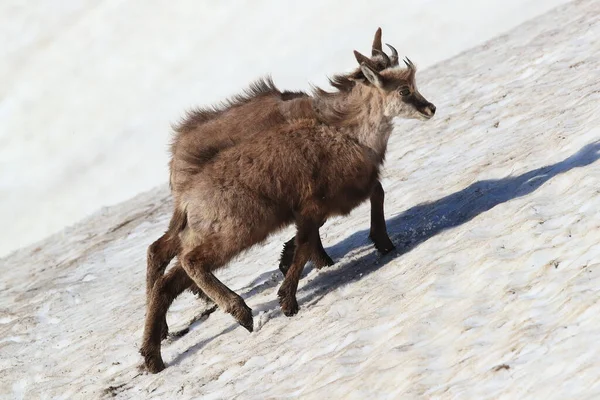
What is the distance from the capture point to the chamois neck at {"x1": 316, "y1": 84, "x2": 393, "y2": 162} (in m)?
10.3

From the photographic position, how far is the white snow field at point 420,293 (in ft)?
24.6

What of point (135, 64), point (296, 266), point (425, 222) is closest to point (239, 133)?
point (296, 266)

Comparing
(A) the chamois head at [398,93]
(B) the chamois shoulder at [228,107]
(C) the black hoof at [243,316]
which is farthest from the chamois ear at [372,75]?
(C) the black hoof at [243,316]

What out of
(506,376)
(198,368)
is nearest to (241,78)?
(198,368)

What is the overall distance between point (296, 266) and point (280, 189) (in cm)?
76

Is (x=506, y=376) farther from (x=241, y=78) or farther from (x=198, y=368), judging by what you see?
(x=241, y=78)

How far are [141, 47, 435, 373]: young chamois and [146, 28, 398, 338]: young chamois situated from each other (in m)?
0.18

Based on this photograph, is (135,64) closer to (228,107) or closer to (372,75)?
(228,107)

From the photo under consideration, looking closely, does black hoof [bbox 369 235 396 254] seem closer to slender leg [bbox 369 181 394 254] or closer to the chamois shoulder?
slender leg [bbox 369 181 394 254]

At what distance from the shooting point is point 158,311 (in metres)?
9.91

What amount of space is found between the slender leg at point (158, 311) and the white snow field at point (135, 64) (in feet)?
48.6

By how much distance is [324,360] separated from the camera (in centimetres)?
853

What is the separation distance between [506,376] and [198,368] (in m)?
3.59

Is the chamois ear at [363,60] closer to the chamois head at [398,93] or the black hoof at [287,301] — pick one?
the chamois head at [398,93]
